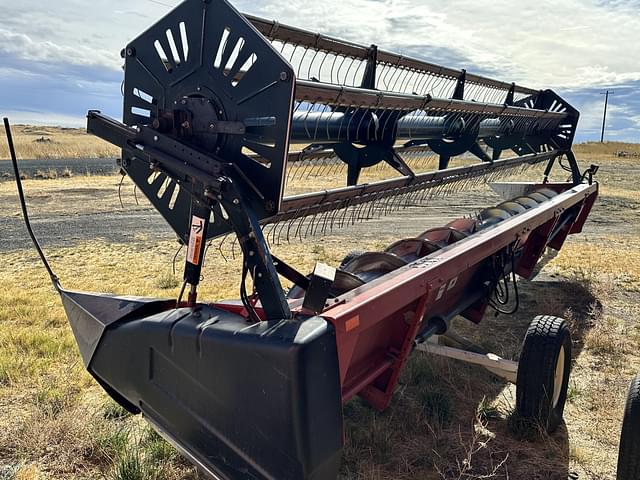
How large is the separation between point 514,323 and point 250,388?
155 inches

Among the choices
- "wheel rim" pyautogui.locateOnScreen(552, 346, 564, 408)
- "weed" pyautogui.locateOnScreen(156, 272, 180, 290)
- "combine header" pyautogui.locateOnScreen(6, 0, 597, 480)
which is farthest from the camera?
"weed" pyautogui.locateOnScreen(156, 272, 180, 290)

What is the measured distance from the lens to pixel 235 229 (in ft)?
7.00

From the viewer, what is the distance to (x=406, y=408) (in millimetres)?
3434

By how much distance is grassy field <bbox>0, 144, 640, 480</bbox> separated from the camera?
2811 mm

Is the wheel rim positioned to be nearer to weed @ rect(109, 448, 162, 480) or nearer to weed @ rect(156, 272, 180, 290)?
weed @ rect(109, 448, 162, 480)

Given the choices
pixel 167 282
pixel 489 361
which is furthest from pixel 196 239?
pixel 167 282

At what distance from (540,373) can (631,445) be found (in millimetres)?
570

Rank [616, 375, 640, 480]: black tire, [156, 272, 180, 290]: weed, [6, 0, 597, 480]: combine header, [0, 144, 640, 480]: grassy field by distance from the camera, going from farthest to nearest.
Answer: [156, 272, 180, 290]: weed, [0, 144, 640, 480]: grassy field, [616, 375, 640, 480]: black tire, [6, 0, 597, 480]: combine header

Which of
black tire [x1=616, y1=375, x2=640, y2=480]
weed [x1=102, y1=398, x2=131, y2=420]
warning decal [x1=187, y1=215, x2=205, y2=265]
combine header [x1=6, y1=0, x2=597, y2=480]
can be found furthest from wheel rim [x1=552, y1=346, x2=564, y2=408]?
weed [x1=102, y1=398, x2=131, y2=420]

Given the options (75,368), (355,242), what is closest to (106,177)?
(355,242)

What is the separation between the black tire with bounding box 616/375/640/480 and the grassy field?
1.13 feet

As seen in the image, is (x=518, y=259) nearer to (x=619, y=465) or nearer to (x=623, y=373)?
(x=623, y=373)

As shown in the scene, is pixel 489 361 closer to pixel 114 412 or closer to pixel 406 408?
pixel 406 408

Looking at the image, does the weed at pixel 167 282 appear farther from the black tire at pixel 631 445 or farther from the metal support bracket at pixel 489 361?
the black tire at pixel 631 445
